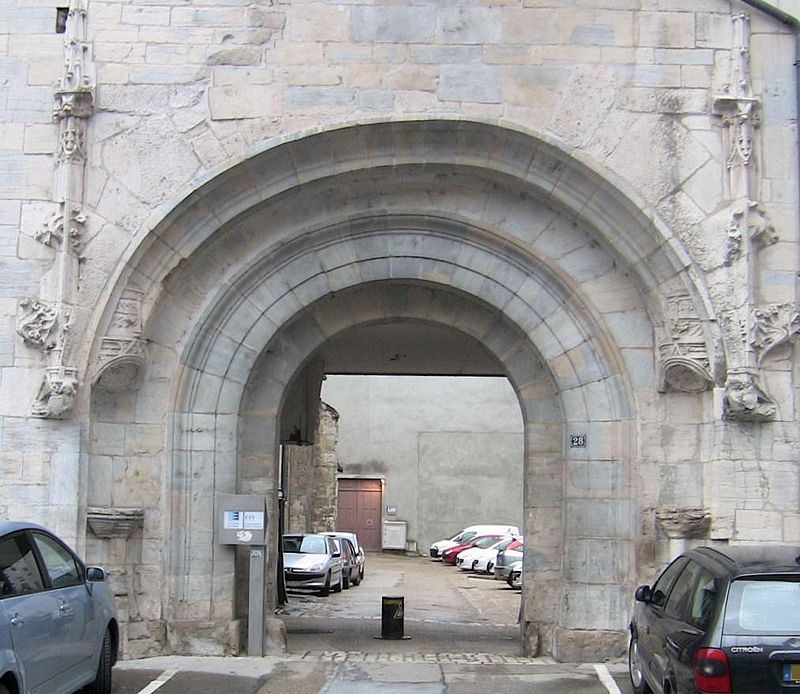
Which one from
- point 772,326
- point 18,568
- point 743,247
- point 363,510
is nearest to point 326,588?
point 772,326

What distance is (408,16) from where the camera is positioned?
12.1m

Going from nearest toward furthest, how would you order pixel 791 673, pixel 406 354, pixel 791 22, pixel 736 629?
pixel 791 673 < pixel 736 629 < pixel 791 22 < pixel 406 354

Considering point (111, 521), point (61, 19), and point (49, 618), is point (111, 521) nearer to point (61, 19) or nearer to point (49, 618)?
point (49, 618)

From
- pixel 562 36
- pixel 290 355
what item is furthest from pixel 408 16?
pixel 290 355

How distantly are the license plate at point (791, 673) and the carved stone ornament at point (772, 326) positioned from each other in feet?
16.2

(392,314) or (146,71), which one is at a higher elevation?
(146,71)

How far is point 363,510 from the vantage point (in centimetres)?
4466

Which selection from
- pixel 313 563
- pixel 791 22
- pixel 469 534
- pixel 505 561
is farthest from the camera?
pixel 469 534

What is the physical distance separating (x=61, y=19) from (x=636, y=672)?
825 cm

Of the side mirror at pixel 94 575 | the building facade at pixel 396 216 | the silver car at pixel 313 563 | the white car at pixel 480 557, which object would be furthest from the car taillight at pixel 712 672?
the white car at pixel 480 557

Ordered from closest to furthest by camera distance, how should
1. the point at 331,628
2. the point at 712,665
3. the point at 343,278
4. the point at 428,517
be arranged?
1. the point at 712,665
2. the point at 343,278
3. the point at 331,628
4. the point at 428,517

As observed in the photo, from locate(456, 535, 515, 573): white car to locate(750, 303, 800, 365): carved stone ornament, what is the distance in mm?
23223

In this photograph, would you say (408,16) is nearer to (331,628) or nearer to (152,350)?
(152,350)

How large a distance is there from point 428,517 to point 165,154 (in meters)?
33.7
